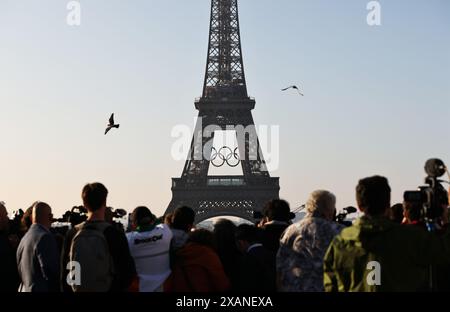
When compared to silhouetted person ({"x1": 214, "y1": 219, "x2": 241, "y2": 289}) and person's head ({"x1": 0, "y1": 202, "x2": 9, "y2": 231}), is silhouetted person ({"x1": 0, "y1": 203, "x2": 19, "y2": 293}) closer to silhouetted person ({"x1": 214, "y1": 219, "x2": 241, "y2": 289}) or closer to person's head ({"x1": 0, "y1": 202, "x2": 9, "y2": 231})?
person's head ({"x1": 0, "y1": 202, "x2": 9, "y2": 231})

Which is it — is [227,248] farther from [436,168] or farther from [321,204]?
[436,168]

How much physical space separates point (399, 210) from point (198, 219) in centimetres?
6489

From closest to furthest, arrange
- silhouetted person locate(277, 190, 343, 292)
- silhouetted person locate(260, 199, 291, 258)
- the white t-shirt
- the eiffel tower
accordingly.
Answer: silhouetted person locate(277, 190, 343, 292) < the white t-shirt < silhouetted person locate(260, 199, 291, 258) < the eiffel tower

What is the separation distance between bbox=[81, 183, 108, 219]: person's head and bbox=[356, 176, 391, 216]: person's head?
10.5 feet

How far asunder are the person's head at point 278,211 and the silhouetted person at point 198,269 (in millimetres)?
1395

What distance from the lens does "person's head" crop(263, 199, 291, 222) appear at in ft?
39.7

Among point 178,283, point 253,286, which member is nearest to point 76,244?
point 178,283

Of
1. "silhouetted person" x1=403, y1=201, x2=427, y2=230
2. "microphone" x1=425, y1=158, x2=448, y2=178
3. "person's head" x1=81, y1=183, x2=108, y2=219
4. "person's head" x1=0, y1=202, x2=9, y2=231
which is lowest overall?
"person's head" x1=0, y1=202, x2=9, y2=231

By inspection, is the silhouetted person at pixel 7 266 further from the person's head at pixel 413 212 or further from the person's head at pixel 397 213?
the person's head at pixel 413 212

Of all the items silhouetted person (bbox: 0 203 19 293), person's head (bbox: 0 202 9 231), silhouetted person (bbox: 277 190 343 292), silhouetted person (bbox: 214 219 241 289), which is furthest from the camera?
person's head (bbox: 0 202 9 231)

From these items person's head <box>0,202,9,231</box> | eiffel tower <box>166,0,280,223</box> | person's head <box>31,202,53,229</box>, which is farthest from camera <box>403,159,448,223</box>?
eiffel tower <box>166,0,280,223</box>

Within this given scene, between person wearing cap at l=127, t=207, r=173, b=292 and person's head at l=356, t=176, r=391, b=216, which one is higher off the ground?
person's head at l=356, t=176, r=391, b=216

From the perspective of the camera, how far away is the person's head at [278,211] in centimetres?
1209

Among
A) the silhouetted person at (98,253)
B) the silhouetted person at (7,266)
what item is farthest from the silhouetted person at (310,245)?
the silhouetted person at (7,266)
